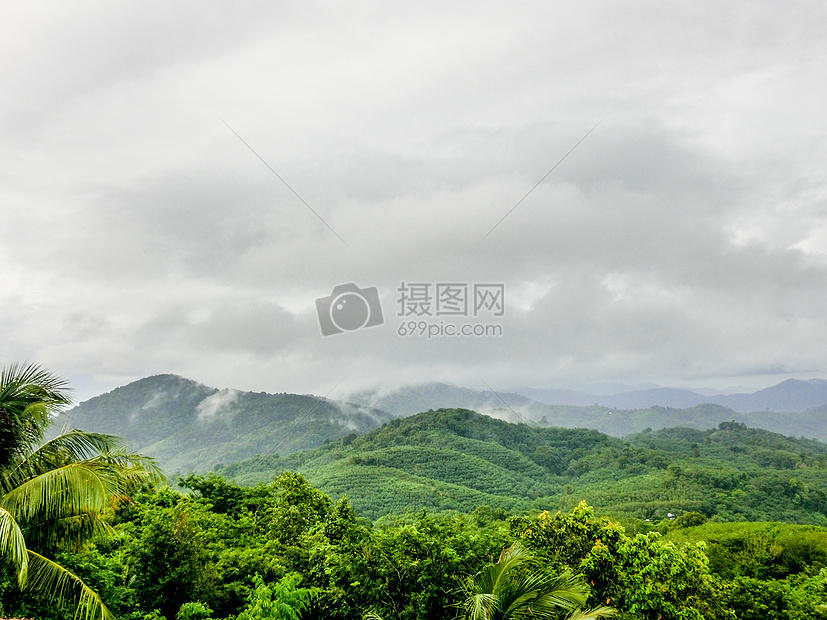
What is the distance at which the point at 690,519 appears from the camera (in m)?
49.3

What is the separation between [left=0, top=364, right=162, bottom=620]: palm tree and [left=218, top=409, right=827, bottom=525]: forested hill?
209 feet

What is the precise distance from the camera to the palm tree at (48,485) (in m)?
6.98

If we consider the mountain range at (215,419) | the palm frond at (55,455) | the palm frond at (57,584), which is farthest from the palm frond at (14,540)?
the mountain range at (215,419)

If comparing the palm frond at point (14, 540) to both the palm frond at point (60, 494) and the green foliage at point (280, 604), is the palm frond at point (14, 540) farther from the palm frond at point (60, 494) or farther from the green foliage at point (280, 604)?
the green foliage at point (280, 604)

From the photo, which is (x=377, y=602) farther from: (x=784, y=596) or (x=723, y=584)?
(x=784, y=596)

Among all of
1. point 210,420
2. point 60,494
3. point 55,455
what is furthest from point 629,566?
point 210,420

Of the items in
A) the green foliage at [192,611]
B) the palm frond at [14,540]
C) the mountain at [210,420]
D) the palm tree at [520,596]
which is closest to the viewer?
the palm frond at [14,540]

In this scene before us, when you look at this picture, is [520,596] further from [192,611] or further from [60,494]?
[60,494]

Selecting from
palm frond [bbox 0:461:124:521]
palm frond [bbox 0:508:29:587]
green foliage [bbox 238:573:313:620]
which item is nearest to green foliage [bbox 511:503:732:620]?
green foliage [bbox 238:573:313:620]

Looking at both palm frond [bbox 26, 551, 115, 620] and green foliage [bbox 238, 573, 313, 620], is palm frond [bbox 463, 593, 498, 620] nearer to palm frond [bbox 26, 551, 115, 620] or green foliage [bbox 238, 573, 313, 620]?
green foliage [bbox 238, 573, 313, 620]

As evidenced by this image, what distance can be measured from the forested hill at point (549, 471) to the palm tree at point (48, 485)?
63.6 metres

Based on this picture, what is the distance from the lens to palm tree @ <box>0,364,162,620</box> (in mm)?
6984

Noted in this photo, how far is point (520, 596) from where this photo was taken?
7215 mm

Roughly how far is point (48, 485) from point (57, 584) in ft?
4.56
